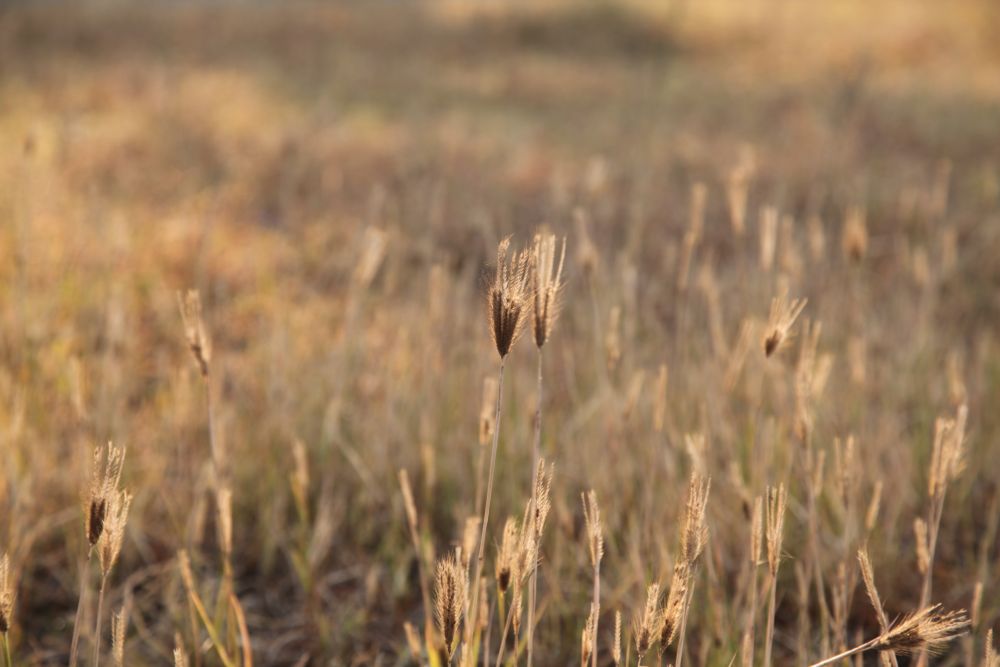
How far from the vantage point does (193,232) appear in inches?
119

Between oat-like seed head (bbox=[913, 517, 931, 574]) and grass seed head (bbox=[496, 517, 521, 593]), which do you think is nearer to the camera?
grass seed head (bbox=[496, 517, 521, 593])

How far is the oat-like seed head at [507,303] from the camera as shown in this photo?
0.66 metres

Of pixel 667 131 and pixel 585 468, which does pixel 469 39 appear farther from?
pixel 585 468

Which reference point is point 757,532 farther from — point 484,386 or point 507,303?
point 484,386

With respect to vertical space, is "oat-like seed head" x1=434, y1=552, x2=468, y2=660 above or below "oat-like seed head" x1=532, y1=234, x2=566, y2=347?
below

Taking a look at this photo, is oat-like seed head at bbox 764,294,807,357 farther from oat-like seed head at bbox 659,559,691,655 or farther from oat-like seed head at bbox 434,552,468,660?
oat-like seed head at bbox 434,552,468,660

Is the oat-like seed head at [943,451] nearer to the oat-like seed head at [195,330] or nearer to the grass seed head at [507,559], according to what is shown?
the grass seed head at [507,559]

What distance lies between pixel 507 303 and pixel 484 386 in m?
0.51

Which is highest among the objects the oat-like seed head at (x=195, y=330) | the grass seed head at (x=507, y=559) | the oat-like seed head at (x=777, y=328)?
the oat-like seed head at (x=777, y=328)

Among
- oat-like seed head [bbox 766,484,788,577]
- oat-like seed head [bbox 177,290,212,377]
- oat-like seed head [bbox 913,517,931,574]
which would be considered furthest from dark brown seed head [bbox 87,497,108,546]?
oat-like seed head [bbox 913,517,931,574]

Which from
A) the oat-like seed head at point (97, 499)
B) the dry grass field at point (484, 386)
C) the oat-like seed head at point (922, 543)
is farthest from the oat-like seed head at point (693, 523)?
the oat-like seed head at point (97, 499)

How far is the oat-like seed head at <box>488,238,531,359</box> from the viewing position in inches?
25.9

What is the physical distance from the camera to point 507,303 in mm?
660

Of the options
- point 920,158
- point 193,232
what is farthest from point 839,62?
point 193,232
